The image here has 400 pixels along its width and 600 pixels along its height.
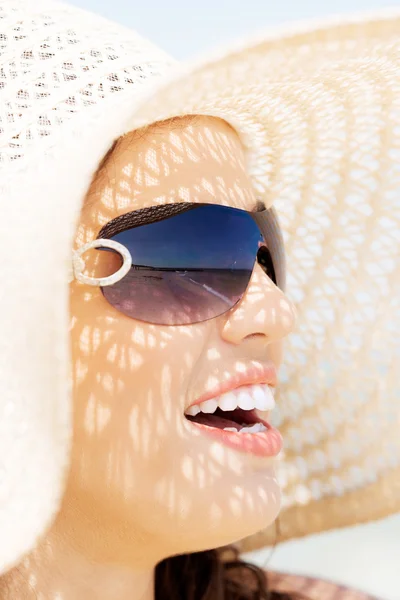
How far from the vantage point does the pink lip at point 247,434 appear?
0.80m

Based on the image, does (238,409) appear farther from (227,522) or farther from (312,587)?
(312,587)

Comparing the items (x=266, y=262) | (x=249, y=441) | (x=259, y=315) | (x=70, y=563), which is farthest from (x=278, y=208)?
(x=70, y=563)

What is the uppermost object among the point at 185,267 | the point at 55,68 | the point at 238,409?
the point at 55,68

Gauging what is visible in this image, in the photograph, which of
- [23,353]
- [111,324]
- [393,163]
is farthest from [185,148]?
[393,163]

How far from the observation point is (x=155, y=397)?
0.76 m

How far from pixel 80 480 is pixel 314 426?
59 centimetres

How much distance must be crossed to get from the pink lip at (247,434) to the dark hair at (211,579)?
452 mm

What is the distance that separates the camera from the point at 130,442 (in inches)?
29.8

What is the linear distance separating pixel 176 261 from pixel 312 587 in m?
0.86

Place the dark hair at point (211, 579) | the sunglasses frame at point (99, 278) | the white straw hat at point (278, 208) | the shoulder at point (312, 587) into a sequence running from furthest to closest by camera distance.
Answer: the shoulder at point (312, 587) → the dark hair at point (211, 579) → the sunglasses frame at point (99, 278) → the white straw hat at point (278, 208)

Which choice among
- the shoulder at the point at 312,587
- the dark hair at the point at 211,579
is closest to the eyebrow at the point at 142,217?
the dark hair at the point at 211,579

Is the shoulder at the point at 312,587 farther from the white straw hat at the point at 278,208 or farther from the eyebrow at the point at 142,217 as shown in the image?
the eyebrow at the point at 142,217

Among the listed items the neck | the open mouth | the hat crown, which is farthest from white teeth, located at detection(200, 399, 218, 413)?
the hat crown

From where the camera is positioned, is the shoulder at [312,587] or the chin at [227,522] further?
the shoulder at [312,587]
